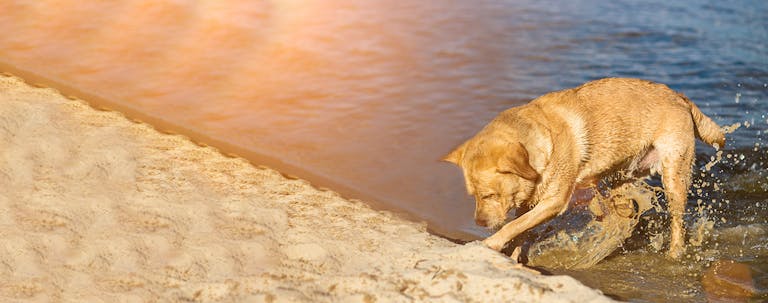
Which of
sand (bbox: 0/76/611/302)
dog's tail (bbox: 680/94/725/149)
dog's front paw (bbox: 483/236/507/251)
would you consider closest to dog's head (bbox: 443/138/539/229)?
dog's front paw (bbox: 483/236/507/251)

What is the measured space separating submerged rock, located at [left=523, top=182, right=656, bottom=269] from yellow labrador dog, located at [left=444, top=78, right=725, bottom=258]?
Answer: 30cm

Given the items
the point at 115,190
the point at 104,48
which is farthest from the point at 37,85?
the point at 115,190

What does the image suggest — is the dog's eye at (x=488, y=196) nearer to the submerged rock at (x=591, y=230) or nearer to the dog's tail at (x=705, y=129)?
the submerged rock at (x=591, y=230)

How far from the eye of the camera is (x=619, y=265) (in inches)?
223

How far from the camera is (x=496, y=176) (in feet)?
16.6

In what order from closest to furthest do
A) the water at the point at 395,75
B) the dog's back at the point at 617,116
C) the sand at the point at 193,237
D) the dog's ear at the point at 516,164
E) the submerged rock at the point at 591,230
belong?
the sand at the point at 193,237, the dog's ear at the point at 516,164, the dog's back at the point at 617,116, the submerged rock at the point at 591,230, the water at the point at 395,75

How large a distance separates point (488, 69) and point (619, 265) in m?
5.20

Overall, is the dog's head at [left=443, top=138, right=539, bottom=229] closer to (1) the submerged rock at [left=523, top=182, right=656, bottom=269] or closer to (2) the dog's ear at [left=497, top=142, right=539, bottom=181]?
(2) the dog's ear at [left=497, top=142, right=539, bottom=181]

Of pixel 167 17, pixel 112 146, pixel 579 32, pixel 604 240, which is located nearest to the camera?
pixel 604 240

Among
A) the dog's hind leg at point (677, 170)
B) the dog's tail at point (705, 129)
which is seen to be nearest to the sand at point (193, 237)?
the dog's hind leg at point (677, 170)

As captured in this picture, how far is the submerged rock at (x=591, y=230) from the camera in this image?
5785mm

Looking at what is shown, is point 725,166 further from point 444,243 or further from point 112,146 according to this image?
point 112,146

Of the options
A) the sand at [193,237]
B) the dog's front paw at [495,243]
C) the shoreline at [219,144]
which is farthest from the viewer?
the shoreline at [219,144]

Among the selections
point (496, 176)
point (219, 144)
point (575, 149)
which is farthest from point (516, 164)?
point (219, 144)
